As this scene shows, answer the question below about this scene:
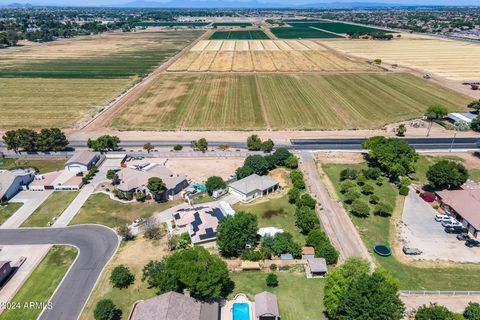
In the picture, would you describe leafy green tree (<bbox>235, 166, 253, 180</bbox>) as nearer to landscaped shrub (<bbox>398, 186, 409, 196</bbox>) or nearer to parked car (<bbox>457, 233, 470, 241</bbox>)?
landscaped shrub (<bbox>398, 186, 409, 196</bbox>)

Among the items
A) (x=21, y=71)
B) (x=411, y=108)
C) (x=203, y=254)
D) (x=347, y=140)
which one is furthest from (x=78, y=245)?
(x=21, y=71)

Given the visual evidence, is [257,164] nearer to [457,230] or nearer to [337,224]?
[337,224]

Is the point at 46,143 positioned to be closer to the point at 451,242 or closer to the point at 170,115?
the point at 170,115

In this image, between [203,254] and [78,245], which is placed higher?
[203,254]

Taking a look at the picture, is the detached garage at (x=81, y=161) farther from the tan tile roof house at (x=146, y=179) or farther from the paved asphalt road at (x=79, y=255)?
the paved asphalt road at (x=79, y=255)

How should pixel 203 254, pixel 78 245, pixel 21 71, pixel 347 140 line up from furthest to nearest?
pixel 21 71, pixel 347 140, pixel 78 245, pixel 203 254

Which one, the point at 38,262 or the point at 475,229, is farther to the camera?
the point at 475,229

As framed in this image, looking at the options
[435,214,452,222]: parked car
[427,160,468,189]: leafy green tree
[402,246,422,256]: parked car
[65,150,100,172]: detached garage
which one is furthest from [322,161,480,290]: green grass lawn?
[65,150,100,172]: detached garage
